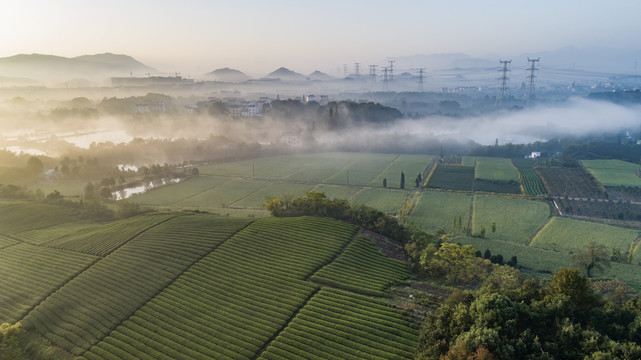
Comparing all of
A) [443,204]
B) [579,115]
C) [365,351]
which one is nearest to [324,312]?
[365,351]

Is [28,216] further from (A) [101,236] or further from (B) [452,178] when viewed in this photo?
(B) [452,178]

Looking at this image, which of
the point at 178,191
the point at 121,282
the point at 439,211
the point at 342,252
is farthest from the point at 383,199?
the point at 121,282

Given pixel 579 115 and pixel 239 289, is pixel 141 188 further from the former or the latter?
pixel 579 115

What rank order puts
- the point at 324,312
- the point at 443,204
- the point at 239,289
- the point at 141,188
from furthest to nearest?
1. the point at 141,188
2. the point at 443,204
3. the point at 239,289
4. the point at 324,312

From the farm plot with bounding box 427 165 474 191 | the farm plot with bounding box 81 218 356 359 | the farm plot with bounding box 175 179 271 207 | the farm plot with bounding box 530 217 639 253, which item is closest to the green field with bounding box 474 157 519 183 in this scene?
the farm plot with bounding box 427 165 474 191

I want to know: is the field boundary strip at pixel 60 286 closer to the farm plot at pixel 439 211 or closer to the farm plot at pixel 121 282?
the farm plot at pixel 121 282

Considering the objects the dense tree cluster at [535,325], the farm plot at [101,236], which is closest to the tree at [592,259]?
the dense tree cluster at [535,325]
